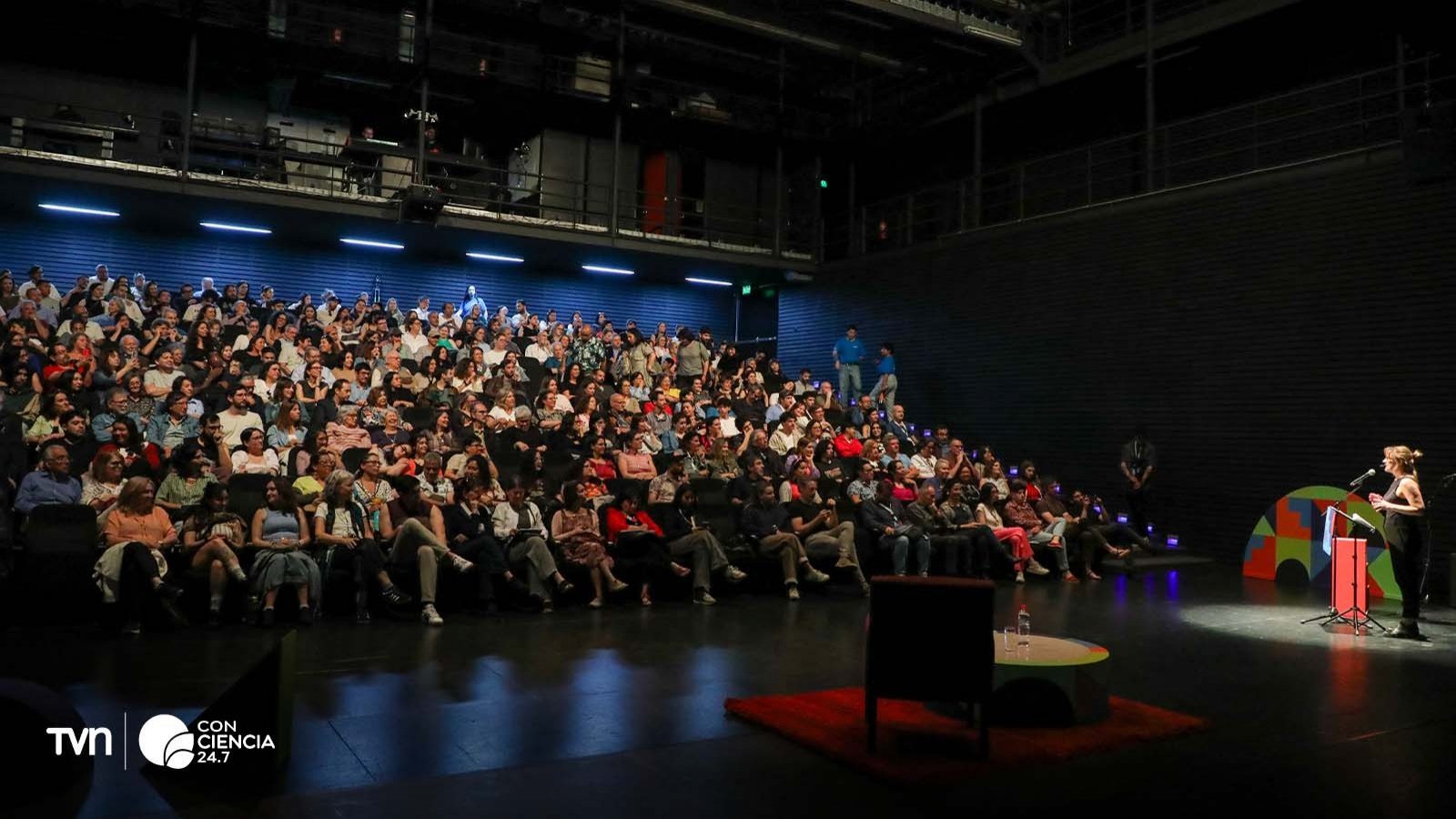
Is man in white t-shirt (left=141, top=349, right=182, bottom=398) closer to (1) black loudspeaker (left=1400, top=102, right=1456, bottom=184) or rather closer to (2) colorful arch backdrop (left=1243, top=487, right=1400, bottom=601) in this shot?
(2) colorful arch backdrop (left=1243, top=487, right=1400, bottom=601)

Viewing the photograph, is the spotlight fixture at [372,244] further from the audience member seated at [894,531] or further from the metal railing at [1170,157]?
the audience member seated at [894,531]

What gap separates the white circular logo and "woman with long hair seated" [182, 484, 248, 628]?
2979 millimetres

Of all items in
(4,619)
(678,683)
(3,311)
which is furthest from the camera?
(3,311)

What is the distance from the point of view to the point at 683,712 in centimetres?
471

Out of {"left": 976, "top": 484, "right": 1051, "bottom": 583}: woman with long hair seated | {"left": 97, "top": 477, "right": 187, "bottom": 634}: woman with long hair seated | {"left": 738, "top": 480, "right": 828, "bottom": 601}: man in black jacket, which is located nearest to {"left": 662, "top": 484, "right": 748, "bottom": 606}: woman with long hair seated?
{"left": 738, "top": 480, "right": 828, "bottom": 601}: man in black jacket

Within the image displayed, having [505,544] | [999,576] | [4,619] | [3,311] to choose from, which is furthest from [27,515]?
[999,576]

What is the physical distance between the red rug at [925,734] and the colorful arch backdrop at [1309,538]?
576cm

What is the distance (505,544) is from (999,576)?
205 inches

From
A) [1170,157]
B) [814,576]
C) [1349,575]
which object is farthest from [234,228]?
[1349,575]

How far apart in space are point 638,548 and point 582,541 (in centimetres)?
51

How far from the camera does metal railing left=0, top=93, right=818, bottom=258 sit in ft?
39.7

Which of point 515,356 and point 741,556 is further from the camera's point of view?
point 515,356

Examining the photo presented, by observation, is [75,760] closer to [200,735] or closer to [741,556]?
[200,735]

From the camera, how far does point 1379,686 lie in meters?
5.45
